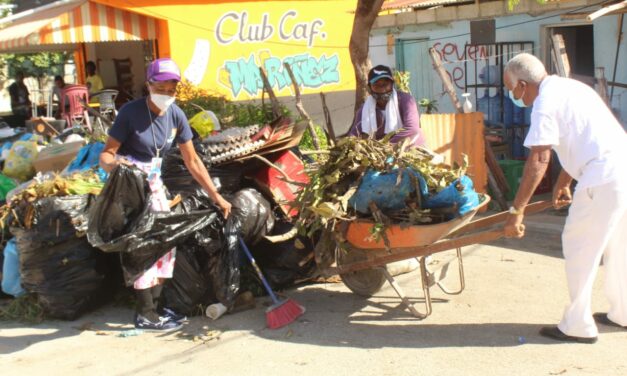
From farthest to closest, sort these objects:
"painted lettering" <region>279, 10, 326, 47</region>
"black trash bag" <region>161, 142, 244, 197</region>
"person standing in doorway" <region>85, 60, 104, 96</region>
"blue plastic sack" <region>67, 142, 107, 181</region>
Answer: "person standing in doorway" <region>85, 60, 104, 96</region>
"painted lettering" <region>279, 10, 326, 47</region>
"blue plastic sack" <region>67, 142, 107, 181</region>
"black trash bag" <region>161, 142, 244, 197</region>

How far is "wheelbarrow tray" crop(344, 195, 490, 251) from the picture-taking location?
4.71m

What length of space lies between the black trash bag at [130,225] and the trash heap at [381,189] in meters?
1.00

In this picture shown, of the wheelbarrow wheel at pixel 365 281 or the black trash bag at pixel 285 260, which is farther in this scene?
the black trash bag at pixel 285 260

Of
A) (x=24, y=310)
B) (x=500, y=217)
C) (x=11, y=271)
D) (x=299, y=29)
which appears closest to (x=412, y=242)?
(x=500, y=217)

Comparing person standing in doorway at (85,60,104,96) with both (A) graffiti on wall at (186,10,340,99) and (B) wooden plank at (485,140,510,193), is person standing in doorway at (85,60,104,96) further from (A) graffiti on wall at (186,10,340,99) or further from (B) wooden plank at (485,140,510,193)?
(B) wooden plank at (485,140,510,193)

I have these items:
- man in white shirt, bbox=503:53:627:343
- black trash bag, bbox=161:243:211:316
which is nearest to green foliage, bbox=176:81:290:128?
black trash bag, bbox=161:243:211:316

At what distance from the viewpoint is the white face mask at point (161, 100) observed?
516 cm

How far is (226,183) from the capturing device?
239 inches

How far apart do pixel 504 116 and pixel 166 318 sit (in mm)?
7635

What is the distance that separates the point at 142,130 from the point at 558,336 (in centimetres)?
321

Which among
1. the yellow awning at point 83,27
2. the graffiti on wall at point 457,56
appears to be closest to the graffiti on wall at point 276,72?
the yellow awning at point 83,27

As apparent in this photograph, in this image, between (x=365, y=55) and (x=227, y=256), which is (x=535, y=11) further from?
(x=227, y=256)

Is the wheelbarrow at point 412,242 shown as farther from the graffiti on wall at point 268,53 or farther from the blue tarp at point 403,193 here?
the graffiti on wall at point 268,53

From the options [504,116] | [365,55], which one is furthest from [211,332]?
[504,116]
